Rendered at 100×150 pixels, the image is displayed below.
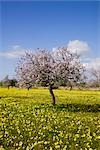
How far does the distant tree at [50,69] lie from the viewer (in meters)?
28.4

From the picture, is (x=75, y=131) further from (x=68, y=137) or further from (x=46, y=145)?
(x=46, y=145)

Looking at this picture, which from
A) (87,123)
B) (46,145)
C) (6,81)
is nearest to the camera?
(46,145)

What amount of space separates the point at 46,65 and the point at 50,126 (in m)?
12.5

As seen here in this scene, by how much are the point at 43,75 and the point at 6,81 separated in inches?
3132

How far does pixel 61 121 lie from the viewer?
18578 millimetres

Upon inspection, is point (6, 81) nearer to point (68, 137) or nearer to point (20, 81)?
point (20, 81)

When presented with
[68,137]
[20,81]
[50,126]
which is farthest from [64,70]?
[68,137]

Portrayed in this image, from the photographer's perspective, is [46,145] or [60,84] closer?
[46,145]

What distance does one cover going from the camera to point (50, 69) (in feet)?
93.4

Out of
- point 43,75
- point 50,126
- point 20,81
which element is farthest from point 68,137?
point 20,81

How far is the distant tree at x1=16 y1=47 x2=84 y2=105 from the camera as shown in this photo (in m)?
28.4

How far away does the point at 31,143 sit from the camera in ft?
41.1

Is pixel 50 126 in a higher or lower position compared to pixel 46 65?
lower

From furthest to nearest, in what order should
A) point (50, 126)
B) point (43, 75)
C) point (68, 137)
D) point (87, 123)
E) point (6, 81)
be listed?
1. point (6, 81)
2. point (43, 75)
3. point (87, 123)
4. point (50, 126)
5. point (68, 137)
